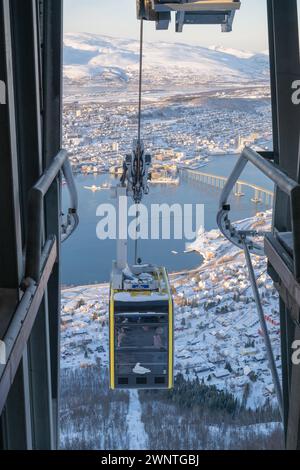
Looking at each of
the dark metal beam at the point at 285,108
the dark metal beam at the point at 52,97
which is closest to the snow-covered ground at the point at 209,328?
the dark metal beam at the point at 285,108

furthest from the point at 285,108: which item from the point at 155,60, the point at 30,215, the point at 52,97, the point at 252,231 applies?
the point at 155,60

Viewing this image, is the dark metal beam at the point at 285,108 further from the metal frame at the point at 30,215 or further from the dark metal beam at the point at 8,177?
the dark metal beam at the point at 8,177

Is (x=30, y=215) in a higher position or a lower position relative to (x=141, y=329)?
higher

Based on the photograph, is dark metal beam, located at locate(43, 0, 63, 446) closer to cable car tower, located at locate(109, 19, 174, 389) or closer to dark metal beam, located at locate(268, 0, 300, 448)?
dark metal beam, located at locate(268, 0, 300, 448)

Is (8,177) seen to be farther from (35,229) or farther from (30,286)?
(30,286)

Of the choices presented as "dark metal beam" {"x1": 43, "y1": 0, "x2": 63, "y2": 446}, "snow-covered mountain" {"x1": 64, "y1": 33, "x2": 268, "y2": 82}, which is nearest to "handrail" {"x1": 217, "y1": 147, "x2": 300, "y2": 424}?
"dark metal beam" {"x1": 43, "y1": 0, "x2": 63, "y2": 446}
